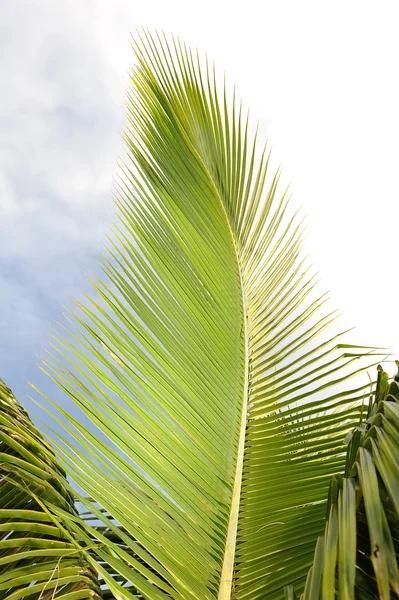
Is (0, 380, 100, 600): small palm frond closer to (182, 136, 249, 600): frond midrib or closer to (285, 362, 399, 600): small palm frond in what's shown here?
(182, 136, 249, 600): frond midrib

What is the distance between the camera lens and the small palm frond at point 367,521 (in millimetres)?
744

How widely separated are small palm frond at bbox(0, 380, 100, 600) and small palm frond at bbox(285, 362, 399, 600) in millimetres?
423

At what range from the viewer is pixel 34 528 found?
108cm

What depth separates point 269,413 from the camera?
6.07 feet

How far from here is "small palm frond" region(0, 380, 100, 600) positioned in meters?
1.04

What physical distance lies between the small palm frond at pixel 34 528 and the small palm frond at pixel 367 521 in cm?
42

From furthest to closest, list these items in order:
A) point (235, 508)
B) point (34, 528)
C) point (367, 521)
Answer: point (235, 508), point (34, 528), point (367, 521)

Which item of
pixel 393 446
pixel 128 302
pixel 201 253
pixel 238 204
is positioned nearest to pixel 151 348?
pixel 128 302

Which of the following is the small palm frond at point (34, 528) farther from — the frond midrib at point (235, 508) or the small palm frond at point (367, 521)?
the small palm frond at point (367, 521)

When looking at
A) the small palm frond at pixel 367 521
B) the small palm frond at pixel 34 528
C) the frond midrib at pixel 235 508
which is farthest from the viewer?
the frond midrib at pixel 235 508

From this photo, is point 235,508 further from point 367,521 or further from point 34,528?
point 367,521

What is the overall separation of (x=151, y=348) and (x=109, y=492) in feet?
1.57

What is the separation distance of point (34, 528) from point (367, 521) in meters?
0.62

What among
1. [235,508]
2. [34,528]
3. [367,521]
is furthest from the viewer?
[235,508]
